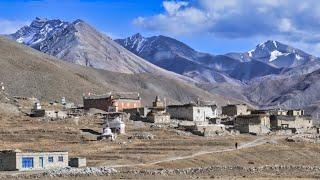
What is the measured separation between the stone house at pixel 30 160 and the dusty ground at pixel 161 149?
344 cm

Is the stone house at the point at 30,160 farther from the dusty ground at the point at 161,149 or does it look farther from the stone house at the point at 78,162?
the dusty ground at the point at 161,149

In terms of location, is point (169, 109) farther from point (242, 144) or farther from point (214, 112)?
point (242, 144)

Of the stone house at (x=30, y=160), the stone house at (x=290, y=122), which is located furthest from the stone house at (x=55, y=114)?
the stone house at (x=30, y=160)

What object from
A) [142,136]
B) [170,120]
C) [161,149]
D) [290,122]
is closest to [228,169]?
[161,149]

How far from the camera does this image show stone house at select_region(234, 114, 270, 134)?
396 ft

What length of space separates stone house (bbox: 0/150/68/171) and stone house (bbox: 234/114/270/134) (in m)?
50.7

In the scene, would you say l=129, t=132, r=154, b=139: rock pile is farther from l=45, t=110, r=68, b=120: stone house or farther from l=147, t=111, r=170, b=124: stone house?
l=45, t=110, r=68, b=120: stone house

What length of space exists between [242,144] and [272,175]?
95.4 feet

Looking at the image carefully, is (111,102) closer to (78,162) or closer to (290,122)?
A: (290,122)

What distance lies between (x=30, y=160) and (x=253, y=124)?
57.4m

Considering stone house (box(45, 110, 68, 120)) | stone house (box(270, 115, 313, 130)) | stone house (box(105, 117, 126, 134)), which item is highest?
stone house (box(45, 110, 68, 120))

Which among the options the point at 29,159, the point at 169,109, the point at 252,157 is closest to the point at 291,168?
the point at 252,157

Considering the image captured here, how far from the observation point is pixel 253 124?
122625 mm

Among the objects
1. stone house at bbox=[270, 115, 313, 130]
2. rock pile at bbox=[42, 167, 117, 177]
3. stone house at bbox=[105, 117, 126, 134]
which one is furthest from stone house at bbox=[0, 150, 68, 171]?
stone house at bbox=[270, 115, 313, 130]
